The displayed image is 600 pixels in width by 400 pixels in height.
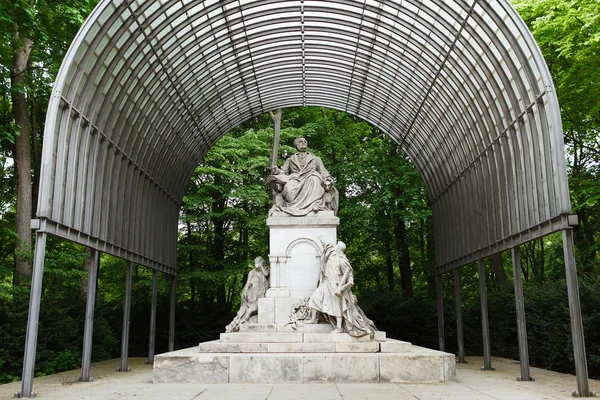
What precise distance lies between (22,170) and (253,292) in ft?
30.5

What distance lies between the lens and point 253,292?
18.0 metres

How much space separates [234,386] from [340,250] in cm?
528

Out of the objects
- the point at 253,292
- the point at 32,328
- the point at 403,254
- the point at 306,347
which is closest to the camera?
the point at 32,328

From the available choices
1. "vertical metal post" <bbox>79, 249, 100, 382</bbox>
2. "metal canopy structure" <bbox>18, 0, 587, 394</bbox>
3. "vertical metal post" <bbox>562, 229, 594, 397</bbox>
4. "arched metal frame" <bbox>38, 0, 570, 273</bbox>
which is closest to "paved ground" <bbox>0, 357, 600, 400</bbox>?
"vertical metal post" <bbox>79, 249, 100, 382</bbox>

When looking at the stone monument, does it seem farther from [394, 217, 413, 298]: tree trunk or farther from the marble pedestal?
[394, 217, 413, 298]: tree trunk

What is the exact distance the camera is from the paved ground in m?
10.9

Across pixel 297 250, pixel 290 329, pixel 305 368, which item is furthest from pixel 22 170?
pixel 305 368

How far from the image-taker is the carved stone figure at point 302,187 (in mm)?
19078

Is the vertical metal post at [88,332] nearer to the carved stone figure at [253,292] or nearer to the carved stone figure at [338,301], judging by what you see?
the carved stone figure at [253,292]

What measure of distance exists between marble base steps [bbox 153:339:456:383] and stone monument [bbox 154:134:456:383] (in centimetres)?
2

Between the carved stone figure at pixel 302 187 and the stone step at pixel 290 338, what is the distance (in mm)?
4699

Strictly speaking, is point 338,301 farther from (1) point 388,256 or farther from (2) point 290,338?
(1) point 388,256

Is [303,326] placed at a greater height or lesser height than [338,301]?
lesser

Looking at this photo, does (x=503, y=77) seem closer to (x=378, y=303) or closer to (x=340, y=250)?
(x=340, y=250)
